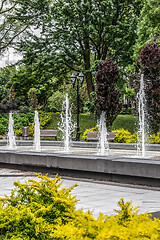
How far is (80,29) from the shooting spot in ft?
99.6

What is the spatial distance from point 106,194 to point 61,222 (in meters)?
4.89

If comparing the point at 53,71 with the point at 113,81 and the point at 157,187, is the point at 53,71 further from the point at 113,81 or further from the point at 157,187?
the point at 157,187

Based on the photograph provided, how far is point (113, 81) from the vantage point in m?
24.7

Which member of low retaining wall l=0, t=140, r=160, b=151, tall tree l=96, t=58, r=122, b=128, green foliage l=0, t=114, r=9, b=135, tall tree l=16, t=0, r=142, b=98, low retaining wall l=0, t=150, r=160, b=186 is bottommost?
low retaining wall l=0, t=150, r=160, b=186

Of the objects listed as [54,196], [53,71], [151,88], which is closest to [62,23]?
[53,71]

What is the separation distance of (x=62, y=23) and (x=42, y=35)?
84.6 inches

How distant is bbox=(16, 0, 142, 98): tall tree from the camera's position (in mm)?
30359

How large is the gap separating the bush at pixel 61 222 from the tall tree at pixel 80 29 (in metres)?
27.2

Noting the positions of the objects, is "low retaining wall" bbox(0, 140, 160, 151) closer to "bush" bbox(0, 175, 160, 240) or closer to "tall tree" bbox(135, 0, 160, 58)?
"bush" bbox(0, 175, 160, 240)

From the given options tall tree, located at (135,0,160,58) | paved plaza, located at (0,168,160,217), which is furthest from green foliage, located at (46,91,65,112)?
paved plaza, located at (0,168,160,217)

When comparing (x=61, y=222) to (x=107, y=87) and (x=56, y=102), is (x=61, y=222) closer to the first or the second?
(x=107, y=87)

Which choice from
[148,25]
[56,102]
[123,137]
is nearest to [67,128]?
[123,137]

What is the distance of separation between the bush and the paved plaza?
8.76ft

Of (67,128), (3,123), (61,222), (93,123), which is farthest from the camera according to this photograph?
(93,123)
